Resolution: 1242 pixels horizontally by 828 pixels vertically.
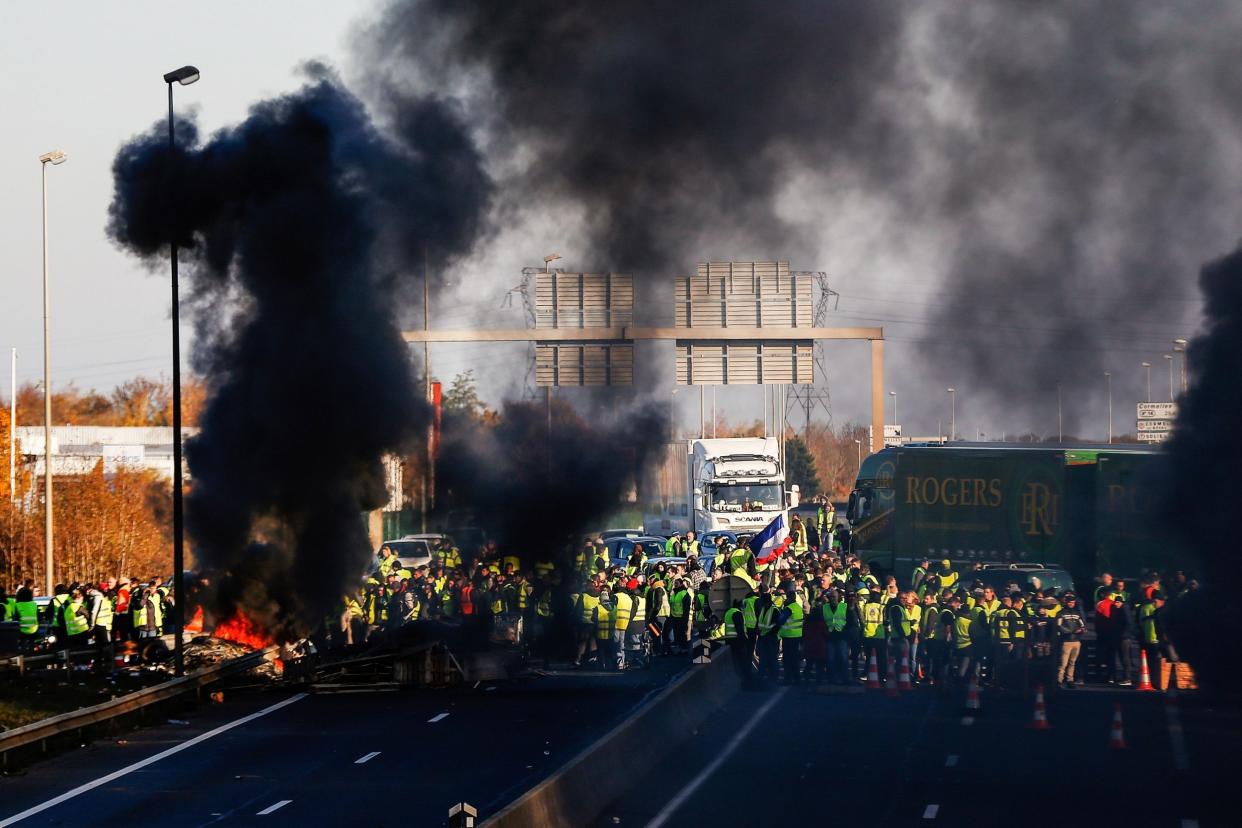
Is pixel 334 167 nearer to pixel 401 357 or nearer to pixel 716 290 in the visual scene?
pixel 401 357

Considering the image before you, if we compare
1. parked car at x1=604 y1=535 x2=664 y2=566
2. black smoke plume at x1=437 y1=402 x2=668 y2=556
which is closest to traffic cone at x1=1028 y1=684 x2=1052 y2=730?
black smoke plume at x1=437 y1=402 x2=668 y2=556

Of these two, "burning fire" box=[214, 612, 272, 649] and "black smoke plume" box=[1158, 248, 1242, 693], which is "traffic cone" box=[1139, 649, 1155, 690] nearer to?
"black smoke plume" box=[1158, 248, 1242, 693]

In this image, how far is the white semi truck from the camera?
174 feet

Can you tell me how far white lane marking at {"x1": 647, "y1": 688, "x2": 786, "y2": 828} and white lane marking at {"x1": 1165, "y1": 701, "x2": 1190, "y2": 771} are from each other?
4998 millimetres

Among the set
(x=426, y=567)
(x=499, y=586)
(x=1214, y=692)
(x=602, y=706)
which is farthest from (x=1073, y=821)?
(x=426, y=567)

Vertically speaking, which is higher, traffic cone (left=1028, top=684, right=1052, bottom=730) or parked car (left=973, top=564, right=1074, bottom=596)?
parked car (left=973, top=564, right=1074, bottom=596)

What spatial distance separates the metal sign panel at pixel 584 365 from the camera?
34.0 meters

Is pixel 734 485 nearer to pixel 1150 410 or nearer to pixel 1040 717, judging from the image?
pixel 1150 410

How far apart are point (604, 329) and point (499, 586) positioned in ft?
18.3

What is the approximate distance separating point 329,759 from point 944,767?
7044 mm

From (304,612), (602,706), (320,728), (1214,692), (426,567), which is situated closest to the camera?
(1214,692)

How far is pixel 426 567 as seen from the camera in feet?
114

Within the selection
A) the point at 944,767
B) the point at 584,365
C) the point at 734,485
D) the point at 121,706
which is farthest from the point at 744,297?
the point at 944,767

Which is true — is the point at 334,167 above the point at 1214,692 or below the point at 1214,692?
above
